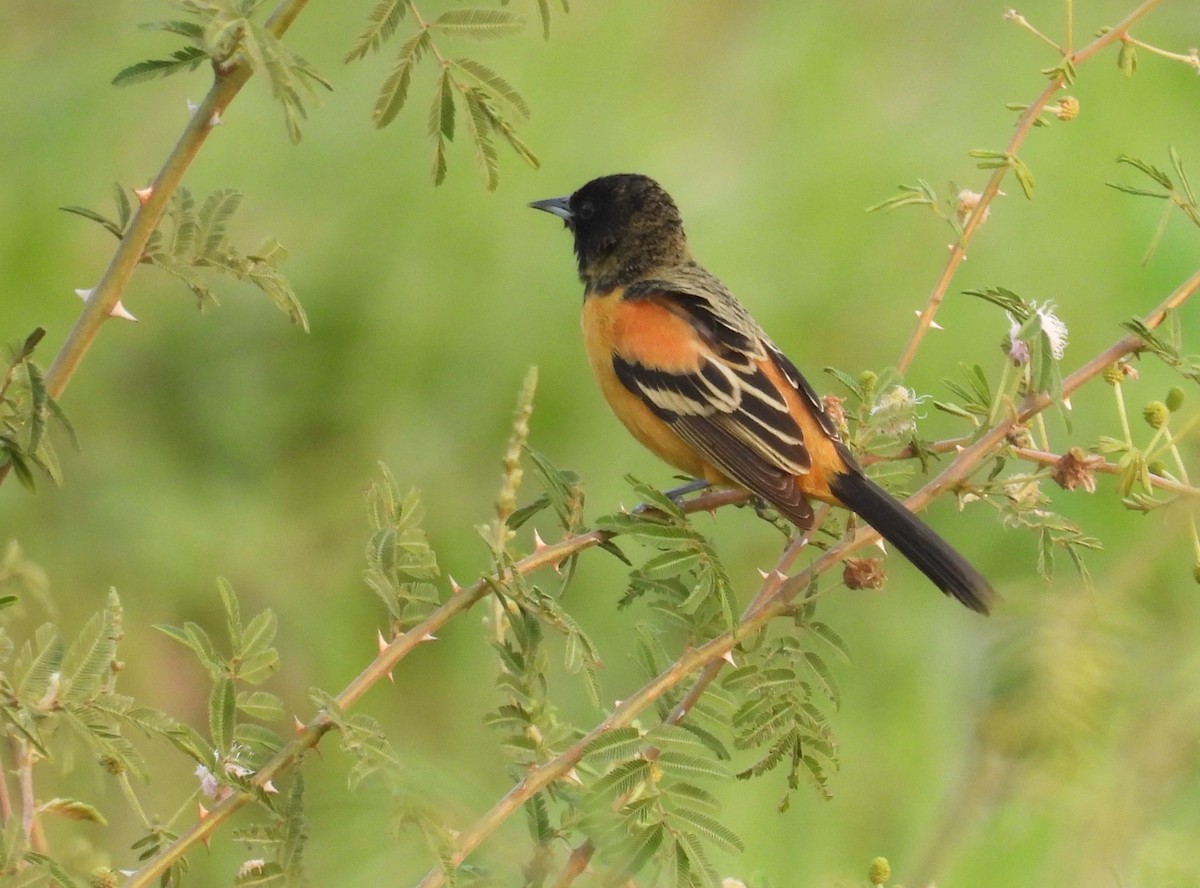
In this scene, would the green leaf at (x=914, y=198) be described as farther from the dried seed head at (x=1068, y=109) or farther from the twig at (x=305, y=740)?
the twig at (x=305, y=740)

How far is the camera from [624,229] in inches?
181

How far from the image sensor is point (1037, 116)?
2.46 m

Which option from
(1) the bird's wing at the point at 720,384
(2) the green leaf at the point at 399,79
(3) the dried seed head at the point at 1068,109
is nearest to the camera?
(2) the green leaf at the point at 399,79

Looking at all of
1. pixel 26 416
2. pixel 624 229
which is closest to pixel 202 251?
pixel 26 416

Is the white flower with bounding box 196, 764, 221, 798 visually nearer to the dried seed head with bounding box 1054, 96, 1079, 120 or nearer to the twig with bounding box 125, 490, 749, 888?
the twig with bounding box 125, 490, 749, 888

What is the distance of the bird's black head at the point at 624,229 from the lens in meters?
4.56

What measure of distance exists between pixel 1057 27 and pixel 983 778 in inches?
263

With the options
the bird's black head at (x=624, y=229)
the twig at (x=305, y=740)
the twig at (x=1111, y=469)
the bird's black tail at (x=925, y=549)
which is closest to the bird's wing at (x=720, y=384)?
the bird's black tail at (x=925, y=549)

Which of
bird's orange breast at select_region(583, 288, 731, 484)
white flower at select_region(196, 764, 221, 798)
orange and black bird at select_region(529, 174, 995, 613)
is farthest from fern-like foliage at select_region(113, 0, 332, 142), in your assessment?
bird's orange breast at select_region(583, 288, 731, 484)

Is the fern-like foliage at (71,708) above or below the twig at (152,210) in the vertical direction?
below

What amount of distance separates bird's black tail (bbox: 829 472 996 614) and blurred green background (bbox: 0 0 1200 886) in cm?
77

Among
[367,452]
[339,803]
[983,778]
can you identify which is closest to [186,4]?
[339,803]

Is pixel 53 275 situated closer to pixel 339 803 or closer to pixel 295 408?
pixel 295 408

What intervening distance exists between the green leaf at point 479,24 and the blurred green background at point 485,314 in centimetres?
199
